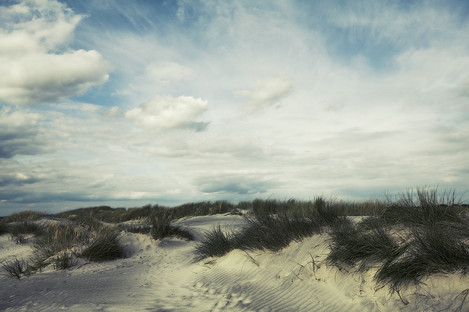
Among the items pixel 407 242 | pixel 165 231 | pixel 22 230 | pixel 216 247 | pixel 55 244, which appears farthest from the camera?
pixel 22 230

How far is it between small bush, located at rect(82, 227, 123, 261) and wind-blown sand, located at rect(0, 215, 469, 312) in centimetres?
27

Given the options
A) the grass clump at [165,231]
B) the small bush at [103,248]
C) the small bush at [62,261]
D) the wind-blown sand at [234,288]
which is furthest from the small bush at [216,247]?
the small bush at [62,261]

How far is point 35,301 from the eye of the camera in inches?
189

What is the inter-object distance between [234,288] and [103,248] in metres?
4.58

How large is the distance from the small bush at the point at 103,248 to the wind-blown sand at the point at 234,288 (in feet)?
0.90

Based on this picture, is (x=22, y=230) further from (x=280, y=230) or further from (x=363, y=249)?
(x=363, y=249)

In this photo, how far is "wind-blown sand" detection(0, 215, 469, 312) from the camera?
3516mm

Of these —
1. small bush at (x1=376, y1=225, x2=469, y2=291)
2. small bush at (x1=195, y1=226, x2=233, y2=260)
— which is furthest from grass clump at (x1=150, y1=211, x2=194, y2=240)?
small bush at (x1=376, y1=225, x2=469, y2=291)

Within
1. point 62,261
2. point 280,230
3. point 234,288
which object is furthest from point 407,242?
point 62,261

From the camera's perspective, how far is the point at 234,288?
210 inches

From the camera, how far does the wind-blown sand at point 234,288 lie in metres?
3.52

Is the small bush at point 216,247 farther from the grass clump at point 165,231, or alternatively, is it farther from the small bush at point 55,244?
the small bush at point 55,244

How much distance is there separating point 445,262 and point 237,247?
435cm

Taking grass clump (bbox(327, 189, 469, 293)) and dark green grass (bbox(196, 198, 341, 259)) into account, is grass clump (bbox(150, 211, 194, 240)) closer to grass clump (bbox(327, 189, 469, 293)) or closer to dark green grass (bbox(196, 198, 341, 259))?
dark green grass (bbox(196, 198, 341, 259))
